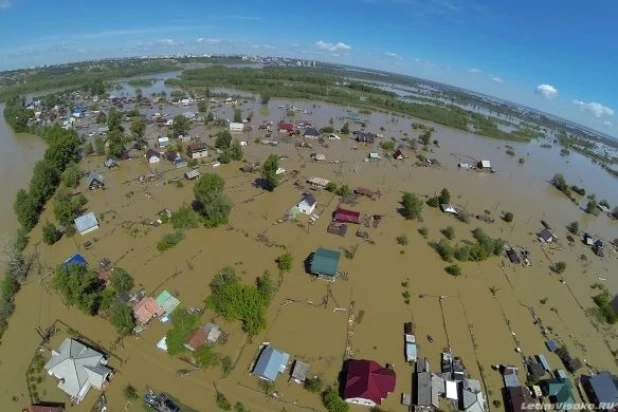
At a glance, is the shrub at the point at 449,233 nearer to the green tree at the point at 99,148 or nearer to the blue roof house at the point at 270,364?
the blue roof house at the point at 270,364

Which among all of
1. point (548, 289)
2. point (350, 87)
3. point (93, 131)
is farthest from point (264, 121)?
point (350, 87)

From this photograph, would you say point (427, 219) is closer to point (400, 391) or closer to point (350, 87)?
point (400, 391)

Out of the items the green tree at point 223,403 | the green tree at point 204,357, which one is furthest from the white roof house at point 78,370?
the green tree at point 223,403

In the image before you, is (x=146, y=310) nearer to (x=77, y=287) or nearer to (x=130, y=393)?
(x=77, y=287)

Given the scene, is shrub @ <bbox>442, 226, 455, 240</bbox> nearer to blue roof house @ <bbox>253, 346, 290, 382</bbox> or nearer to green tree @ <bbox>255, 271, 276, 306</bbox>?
green tree @ <bbox>255, 271, 276, 306</bbox>

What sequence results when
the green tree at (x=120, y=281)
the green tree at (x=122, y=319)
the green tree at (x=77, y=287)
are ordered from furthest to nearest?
the green tree at (x=120, y=281) → the green tree at (x=77, y=287) → the green tree at (x=122, y=319)

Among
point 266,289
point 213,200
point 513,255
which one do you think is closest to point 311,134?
point 213,200
